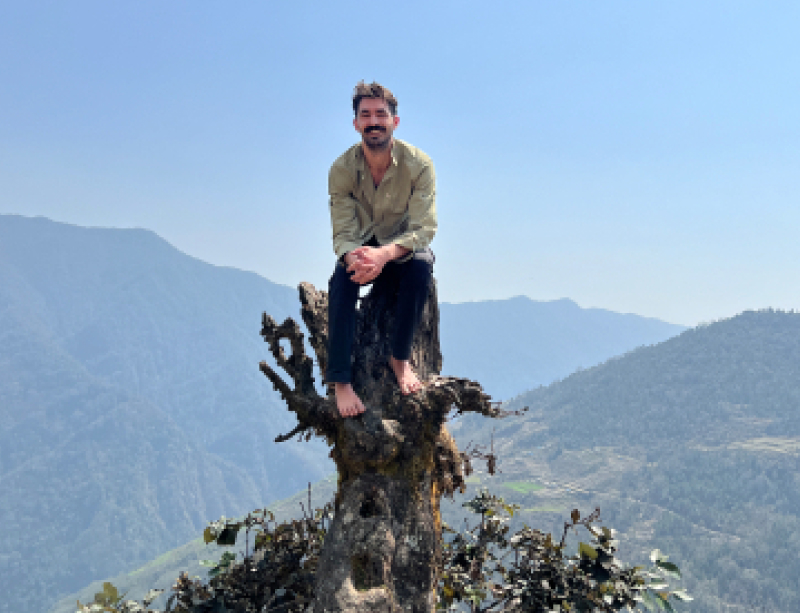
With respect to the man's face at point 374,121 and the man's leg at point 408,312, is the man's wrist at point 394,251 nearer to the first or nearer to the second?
the man's leg at point 408,312

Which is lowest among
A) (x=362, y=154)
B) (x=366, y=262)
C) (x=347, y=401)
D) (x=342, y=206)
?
(x=347, y=401)

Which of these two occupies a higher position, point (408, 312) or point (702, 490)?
point (408, 312)

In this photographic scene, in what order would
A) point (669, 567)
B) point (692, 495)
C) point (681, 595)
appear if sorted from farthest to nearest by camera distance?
point (692, 495) < point (669, 567) < point (681, 595)

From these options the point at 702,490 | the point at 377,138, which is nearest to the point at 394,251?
the point at 377,138

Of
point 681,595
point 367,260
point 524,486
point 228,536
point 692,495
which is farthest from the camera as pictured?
point 524,486

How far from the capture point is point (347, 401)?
4770 millimetres

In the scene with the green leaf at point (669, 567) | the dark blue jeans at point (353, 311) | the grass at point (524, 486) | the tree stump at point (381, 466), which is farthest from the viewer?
the grass at point (524, 486)

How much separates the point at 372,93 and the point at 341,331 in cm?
205

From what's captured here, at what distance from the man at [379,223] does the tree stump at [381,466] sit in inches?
8.7

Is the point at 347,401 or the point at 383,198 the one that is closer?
the point at 347,401

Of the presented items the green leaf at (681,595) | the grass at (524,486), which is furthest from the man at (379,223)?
the grass at (524,486)

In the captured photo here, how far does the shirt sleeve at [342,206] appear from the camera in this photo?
5.10m

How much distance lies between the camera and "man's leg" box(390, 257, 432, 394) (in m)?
4.98

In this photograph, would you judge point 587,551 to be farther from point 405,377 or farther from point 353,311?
point 353,311
